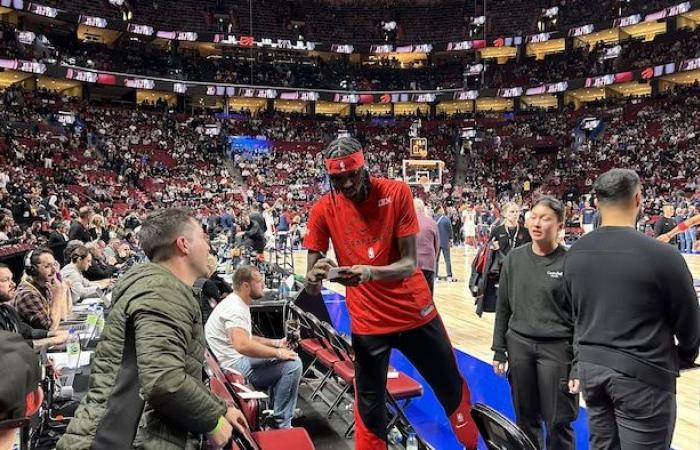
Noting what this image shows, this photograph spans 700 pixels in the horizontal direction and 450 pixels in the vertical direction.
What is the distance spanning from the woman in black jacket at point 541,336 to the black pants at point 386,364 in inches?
15.4

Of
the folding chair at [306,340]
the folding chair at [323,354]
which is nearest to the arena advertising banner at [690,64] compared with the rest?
the folding chair at [306,340]

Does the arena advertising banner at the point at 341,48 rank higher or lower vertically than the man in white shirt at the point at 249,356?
higher

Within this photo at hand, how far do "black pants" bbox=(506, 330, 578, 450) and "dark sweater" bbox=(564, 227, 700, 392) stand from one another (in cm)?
63

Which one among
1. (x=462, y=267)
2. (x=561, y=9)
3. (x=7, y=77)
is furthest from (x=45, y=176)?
(x=561, y=9)

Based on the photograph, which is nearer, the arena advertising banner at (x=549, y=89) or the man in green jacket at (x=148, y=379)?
the man in green jacket at (x=148, y=379)

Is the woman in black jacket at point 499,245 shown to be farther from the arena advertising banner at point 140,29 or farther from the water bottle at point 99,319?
the arena advertising banner at point 140,29

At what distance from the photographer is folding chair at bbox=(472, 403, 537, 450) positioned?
1.83 meters

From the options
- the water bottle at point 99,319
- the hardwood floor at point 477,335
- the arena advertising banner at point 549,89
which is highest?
the arena advertising banner at point 549,89

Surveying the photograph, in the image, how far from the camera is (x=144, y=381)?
186 cm

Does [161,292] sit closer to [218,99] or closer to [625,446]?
[625,446]

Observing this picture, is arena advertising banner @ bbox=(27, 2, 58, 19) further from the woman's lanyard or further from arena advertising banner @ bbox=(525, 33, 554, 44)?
the woman's lanyard

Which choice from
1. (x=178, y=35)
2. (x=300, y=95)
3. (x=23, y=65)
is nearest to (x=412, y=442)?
(x=23, y=65)

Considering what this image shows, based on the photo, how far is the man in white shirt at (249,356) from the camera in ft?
13.7

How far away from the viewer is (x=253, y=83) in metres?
37.5
